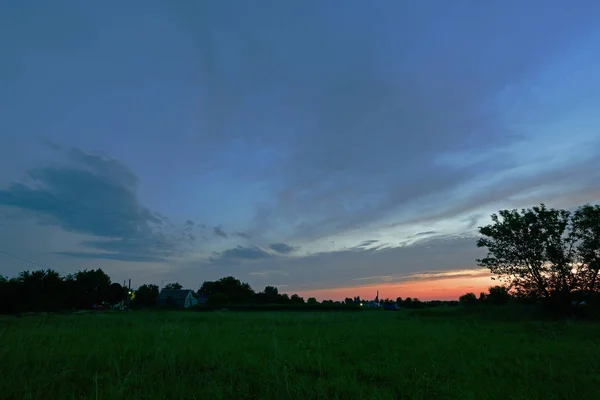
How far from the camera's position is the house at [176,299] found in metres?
135

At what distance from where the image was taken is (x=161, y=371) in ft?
21.3

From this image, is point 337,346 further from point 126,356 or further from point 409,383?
point 126,356

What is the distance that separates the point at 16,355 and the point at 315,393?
219 inches

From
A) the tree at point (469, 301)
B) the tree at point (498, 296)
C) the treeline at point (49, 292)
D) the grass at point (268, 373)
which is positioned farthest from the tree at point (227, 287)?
the grass at point (268, 373)

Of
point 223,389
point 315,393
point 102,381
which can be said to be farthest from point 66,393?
point 315,393

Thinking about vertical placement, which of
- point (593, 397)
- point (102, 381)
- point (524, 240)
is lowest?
point (593, 397)

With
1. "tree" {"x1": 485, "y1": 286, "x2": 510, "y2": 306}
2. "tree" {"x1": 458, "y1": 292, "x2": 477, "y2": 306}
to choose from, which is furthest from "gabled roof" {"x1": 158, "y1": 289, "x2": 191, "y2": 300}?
"tree" {"x1": 485, "y1": 286, "x2": 510, "y2": 306}

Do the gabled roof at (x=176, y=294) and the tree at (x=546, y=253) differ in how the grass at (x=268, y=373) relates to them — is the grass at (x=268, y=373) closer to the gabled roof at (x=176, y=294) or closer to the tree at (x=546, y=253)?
the tree at (x=546, y=253)

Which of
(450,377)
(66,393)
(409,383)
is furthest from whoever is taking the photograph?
(450,377)

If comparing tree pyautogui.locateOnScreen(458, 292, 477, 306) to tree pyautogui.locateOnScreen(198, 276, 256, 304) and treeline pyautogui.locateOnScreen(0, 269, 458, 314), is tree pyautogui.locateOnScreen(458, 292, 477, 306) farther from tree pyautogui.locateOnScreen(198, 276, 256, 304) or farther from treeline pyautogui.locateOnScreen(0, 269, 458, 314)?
tree pyautogui.locateOnScreen(198, 276, 256, 304)

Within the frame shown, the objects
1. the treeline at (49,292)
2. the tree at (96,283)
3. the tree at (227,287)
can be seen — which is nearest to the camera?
the treeline at (49,292)

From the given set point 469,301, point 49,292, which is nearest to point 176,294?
point 49,292

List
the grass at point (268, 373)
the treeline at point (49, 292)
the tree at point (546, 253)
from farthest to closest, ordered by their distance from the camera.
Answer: the treeline at point (49, 292)
the tree at point (546, 253)
the grass at point (268, 373)

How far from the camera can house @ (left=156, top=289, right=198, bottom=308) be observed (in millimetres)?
135038
